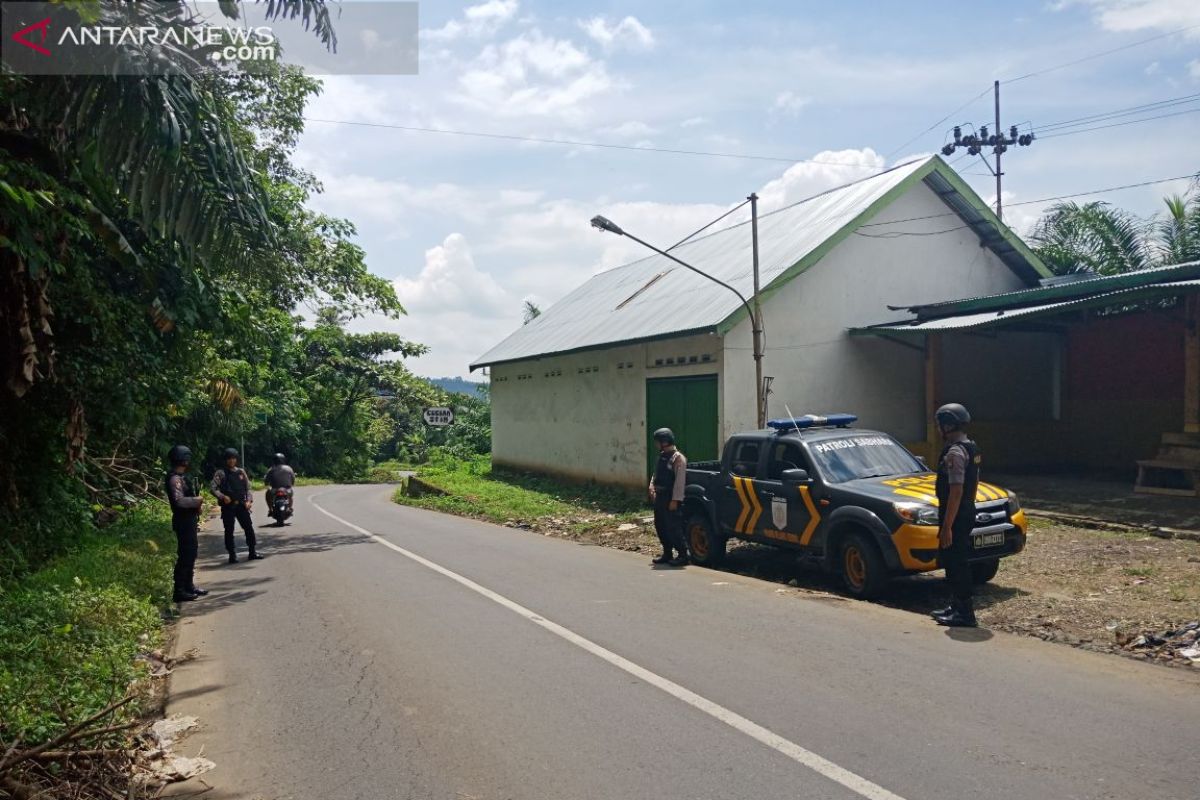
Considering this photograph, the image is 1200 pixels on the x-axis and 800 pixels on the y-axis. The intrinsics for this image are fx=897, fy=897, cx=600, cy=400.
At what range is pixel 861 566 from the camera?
930 centimetres

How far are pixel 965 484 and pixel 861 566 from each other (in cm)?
175

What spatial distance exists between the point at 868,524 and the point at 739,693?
3663 mm

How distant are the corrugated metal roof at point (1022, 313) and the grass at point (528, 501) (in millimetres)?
6253

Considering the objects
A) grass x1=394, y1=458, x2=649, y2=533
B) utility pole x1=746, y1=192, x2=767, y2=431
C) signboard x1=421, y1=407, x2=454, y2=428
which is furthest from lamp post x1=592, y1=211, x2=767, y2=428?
signboard x1=421, y1=407, x2=454, y2=428

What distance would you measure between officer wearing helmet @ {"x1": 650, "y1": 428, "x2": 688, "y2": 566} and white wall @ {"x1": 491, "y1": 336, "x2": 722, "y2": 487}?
624cm

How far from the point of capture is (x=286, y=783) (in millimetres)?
4734

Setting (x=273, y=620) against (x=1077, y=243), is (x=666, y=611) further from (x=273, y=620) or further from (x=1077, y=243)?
(x=1077, y=243)

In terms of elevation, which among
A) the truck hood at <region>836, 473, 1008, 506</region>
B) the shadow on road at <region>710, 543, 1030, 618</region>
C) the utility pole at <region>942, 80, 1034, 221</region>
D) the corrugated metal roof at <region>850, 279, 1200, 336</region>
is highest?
the utility pole at <region>942, 80, 1034, 221</region>

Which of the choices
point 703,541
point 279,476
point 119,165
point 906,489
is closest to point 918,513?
point 906,489

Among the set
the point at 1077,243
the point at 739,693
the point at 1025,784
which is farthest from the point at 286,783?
the point at 1077,243

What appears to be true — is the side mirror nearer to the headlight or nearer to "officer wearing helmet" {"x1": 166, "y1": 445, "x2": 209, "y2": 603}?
the headlight

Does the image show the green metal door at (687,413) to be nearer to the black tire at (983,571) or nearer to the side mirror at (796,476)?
the side mirror at (796,476)

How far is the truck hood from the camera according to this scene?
9031 mm

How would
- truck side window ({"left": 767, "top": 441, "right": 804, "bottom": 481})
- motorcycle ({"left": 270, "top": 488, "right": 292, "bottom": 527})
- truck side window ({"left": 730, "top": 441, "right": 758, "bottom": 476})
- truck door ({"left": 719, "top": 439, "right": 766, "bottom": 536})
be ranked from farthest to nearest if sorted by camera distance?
motorcycle ({"left": 270, "top": 488, "right": 292, "bottom": 527}) < truck side window ({"left": 730, "top": 441, "right": 758, "bottom": 476}) < truck door ({"left": 719, "top": 439, "right": 766, "bottom": 536}) < truck side window ({"left": 767, "top": 441, "right": 804, "bottom": 481})
